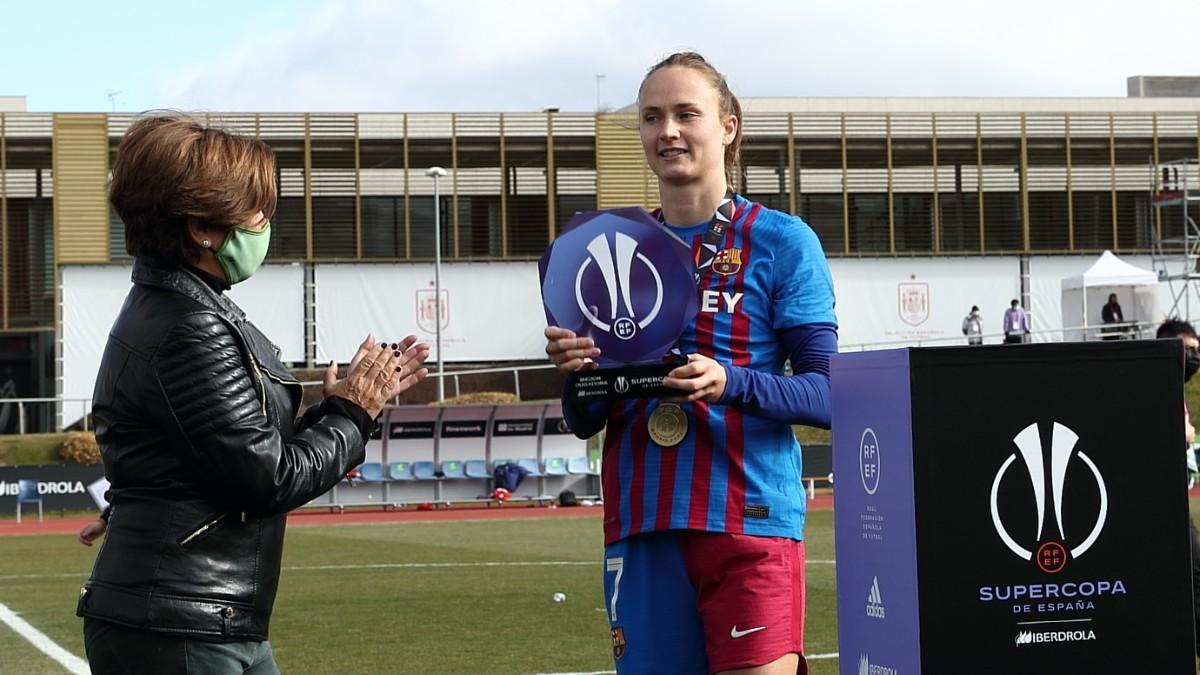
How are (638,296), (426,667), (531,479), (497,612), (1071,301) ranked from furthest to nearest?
(1071,301), (531,479), (497,612), (426,667), (638,296)

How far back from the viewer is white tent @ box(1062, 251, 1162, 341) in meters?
38.4

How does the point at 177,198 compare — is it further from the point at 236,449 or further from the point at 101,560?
the point at 101,560

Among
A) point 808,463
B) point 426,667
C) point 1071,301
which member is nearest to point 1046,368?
point 426,667

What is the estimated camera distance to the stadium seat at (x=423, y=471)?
32.3 m

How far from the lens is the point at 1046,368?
3.36m

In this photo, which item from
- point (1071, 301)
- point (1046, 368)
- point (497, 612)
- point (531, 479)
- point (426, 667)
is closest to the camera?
point (1046, 368)

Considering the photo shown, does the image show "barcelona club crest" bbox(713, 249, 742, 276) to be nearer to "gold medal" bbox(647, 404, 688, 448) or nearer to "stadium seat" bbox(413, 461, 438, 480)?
"gold medal" bbox(647, 404, 688, 448)

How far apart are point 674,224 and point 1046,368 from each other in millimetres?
1082

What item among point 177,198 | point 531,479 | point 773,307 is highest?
point 177,198

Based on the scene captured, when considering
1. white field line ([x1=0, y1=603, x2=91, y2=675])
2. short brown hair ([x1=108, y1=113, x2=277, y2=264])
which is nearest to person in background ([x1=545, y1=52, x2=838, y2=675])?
short brown hair ([x1=108, y1=113, x2=277, y2=264])

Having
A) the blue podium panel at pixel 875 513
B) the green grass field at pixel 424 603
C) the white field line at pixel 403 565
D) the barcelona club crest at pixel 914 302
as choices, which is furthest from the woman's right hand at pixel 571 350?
the barcelona club crest at pixel 914 302

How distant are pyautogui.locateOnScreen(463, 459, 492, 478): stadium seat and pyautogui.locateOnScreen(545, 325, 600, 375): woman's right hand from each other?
2870cm

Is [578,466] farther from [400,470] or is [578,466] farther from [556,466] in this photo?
[400,470]

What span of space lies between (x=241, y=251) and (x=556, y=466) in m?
28.8
